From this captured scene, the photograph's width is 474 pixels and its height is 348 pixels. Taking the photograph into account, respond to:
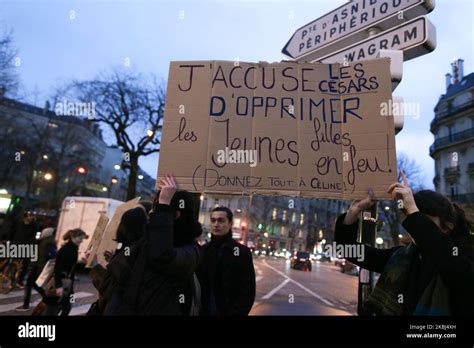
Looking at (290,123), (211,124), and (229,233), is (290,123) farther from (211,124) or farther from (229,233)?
(229,233)

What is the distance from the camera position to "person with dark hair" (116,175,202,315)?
201cm

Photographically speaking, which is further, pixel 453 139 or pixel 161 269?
pixel 453 139

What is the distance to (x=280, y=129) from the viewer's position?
2.65m

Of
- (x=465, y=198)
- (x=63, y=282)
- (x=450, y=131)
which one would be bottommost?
(x=63, y=282)

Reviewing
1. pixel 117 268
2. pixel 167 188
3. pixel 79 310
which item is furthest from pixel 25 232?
pixel 167 188

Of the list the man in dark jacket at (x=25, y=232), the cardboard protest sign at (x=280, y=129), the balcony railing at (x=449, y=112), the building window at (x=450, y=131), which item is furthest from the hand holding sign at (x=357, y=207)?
the building window at (x=450, y=131)

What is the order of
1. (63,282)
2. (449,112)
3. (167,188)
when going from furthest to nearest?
1. (449,112)
2. (63,282)
3. (167,188)

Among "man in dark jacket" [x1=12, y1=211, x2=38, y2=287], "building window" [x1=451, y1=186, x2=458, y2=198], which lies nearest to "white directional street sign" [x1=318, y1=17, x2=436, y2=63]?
"man in dark jacket" [x1=12, y1=211, x2=38, y2=287]

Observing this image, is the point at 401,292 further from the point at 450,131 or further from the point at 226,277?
the point at 450,131

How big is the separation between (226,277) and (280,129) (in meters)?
1.58

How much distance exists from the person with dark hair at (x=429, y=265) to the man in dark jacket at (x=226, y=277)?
1.41 meters

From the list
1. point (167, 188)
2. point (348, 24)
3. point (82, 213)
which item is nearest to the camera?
point (167, 188)

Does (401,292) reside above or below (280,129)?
below

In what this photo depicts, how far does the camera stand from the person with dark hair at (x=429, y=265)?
177 cm
